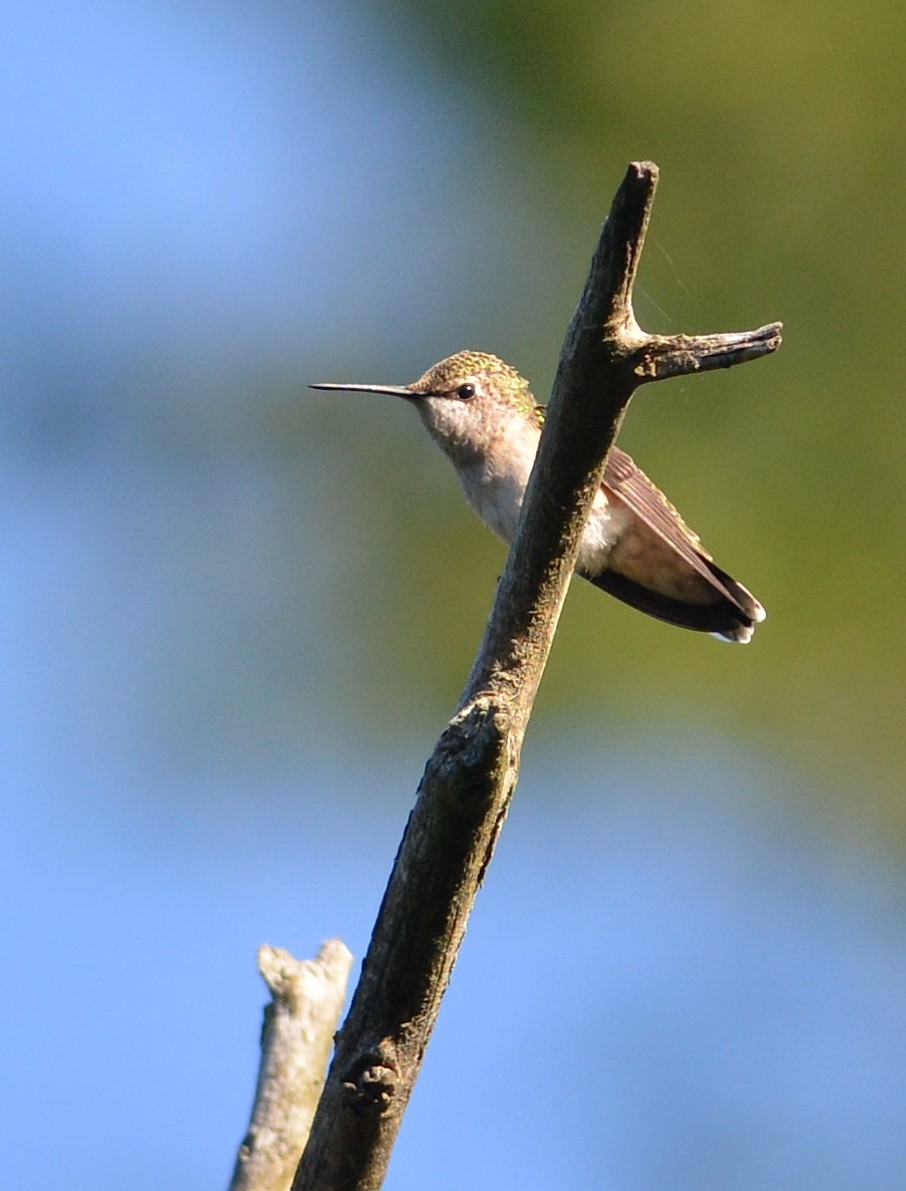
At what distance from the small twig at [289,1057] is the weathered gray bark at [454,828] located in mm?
517

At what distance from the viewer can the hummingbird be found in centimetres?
454

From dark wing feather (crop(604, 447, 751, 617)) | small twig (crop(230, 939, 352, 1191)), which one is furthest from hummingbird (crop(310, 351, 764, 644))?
small twig (crop(230, 939, 352, 1191))

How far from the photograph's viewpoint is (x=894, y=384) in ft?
18.4

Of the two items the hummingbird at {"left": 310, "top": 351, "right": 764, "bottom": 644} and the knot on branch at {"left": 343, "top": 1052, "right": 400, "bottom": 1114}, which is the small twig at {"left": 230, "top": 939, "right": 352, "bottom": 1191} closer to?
the knot on branch at {"left": 343, "top": 1052, "right": 400, "bottom": 1114}

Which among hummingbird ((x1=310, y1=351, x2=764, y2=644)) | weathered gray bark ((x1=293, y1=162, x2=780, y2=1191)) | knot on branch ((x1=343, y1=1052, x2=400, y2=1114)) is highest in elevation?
hummingbird ((x1=310, y1=351, x2=764, y2=644))

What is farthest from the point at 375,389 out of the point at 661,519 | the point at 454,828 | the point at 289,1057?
the point at 454,828

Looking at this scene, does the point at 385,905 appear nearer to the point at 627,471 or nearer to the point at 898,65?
the point at 627,471

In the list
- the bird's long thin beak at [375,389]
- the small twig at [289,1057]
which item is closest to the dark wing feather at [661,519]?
the bird's long thin beak at [375,389]

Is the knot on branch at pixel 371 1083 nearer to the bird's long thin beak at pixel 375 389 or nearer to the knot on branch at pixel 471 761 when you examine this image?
the knot on branch at pixel 471 761

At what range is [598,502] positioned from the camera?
4449mm

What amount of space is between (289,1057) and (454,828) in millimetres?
927

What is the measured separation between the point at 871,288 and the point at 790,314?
14.5 inches

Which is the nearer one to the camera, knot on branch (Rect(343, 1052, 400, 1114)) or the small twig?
knot on branch (Rect(343, 1052, 400, 1114))

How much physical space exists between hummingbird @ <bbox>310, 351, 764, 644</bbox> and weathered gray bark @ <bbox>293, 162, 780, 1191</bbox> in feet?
8.19
